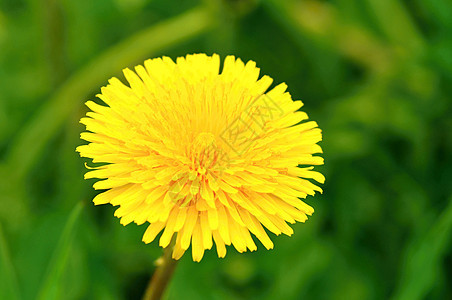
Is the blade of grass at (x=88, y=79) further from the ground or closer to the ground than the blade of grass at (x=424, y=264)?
further from the ground

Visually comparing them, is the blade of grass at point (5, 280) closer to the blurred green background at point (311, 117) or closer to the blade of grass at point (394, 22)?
the blurred green background at point (311, 117)

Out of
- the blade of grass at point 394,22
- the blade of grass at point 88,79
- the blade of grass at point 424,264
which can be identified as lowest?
the blade of grass at point 424,264

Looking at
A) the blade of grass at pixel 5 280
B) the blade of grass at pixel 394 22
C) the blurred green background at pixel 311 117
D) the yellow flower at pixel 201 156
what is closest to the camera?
the yellow flower at pixel 201 156

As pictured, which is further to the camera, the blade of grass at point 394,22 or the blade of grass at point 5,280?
the blade of grass at point 394,22

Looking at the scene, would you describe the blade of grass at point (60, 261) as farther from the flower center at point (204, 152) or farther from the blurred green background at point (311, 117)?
the blurred green background at point (311, 117)

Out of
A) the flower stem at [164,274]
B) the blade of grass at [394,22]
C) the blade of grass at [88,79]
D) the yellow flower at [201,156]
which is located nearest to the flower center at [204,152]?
the yellow flower at [201,156]

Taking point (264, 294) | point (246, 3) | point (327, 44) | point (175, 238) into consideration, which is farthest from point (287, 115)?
point (246, 3)

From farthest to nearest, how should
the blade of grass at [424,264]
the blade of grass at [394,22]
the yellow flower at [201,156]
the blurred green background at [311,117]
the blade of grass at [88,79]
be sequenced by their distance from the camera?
the blade of grass at [394,22], the blade of grass at [88,79], the blurred green background at [311,117], the blade of grass at [424,264], the yellow flower at [201,156]

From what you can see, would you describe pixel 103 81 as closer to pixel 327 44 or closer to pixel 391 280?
pixel 327 44
